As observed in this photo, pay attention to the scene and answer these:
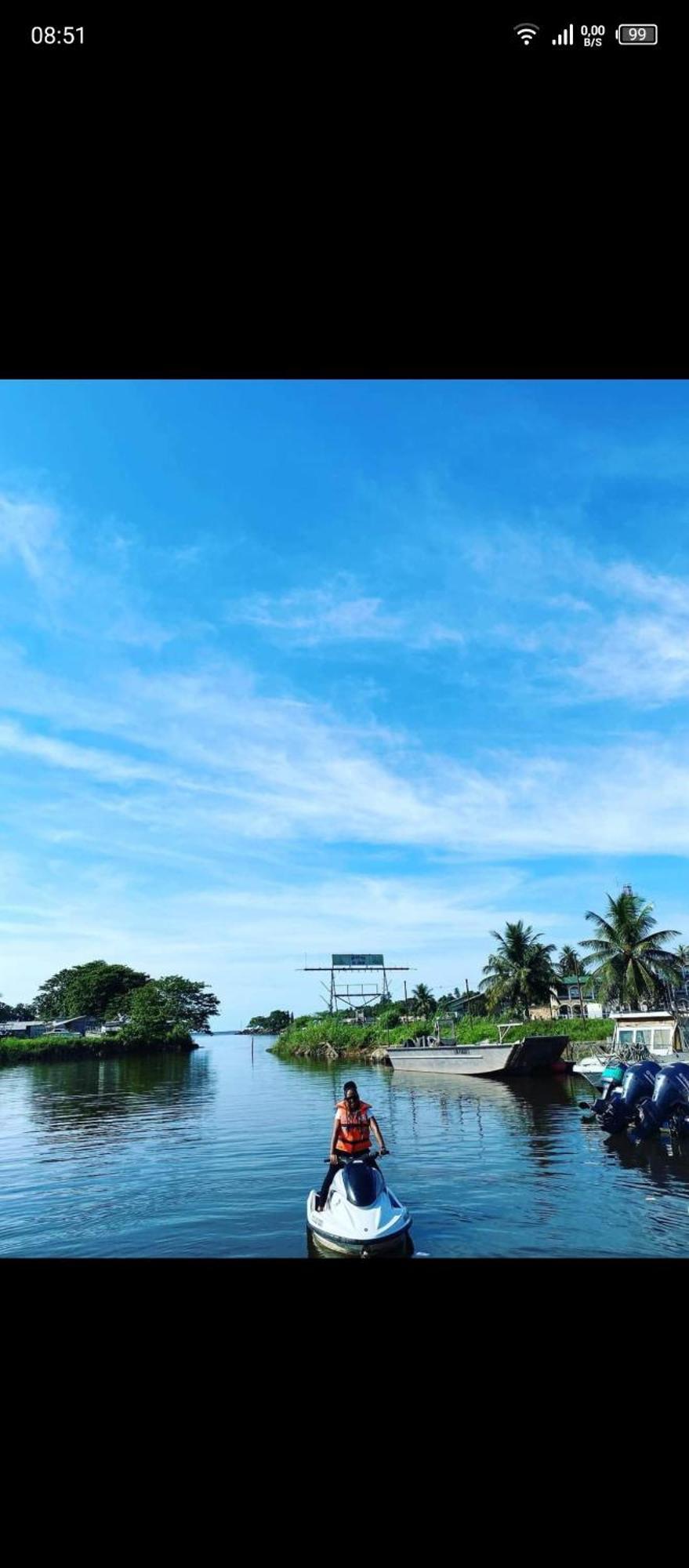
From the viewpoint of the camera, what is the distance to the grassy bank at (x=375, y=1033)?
92.3ft

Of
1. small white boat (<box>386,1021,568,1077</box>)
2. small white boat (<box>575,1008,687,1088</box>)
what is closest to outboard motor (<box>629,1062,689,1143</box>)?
small white boat (<box>575,1008,687,1088</box>)

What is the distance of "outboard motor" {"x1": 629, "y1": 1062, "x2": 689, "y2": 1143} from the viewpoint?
11.9 meters

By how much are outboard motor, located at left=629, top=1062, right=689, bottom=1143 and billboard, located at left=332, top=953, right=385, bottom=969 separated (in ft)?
130
